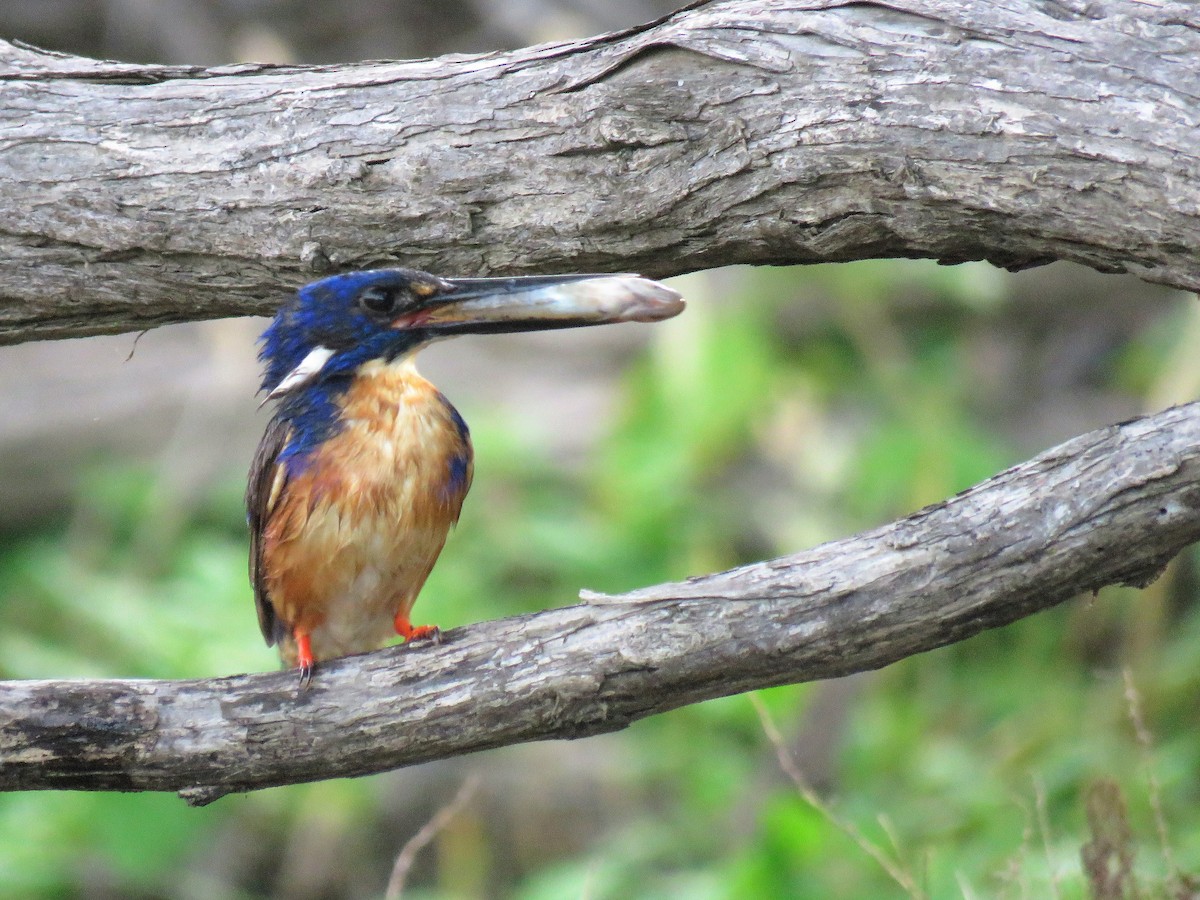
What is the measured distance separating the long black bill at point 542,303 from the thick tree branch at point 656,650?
0.57m

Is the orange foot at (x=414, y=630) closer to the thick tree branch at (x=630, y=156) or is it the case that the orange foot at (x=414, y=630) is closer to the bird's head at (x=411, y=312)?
the bird's head at (x=411, y=312)

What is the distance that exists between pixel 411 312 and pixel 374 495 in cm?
50

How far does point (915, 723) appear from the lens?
20.8 ft

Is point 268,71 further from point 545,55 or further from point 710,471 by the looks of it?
point 710,471

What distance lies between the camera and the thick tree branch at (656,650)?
9.25 feet

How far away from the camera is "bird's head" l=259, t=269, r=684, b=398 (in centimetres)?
293

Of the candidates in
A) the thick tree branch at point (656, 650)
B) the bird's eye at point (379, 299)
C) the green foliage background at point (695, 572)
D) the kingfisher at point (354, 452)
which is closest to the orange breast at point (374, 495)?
the kingfisher at point (354, 452)

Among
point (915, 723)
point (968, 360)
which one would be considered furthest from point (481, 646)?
point (968, 360)

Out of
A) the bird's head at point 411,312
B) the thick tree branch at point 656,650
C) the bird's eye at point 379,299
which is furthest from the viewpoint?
the bird's eye at point 379,299

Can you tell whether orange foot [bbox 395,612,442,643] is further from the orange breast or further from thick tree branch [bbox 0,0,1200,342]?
thick tree branch [bbox 0,0,1200,342]

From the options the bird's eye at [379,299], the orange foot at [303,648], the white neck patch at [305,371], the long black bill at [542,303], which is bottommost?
the orange foot at [303,648]

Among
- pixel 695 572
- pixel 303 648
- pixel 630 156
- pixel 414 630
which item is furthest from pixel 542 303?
pixel 695 572

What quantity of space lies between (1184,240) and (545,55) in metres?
1.45

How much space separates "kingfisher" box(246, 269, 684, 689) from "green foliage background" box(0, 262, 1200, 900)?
191 centimetres
